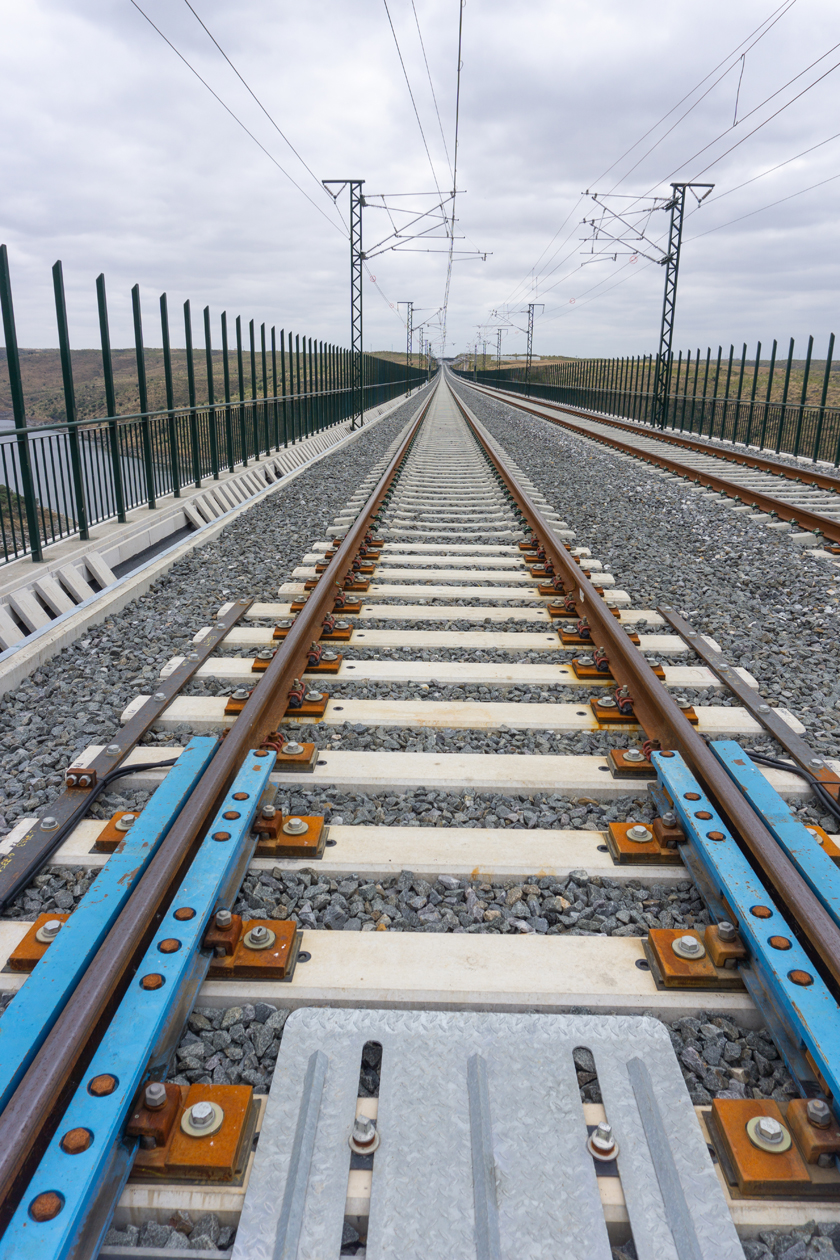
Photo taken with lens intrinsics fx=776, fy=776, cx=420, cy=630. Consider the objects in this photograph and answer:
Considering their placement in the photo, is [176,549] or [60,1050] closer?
[60,1050]

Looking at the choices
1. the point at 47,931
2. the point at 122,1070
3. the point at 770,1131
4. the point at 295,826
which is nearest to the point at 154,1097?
the point at 122,1070

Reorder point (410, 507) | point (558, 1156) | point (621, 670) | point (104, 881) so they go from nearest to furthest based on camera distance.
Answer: point (558, 1156) → point (104, 881) → point (621, 670) → point (410, 507)

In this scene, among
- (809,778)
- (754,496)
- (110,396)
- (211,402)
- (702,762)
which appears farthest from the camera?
(211,402)

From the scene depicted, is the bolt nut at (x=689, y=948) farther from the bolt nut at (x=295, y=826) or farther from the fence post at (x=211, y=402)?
the fence post at (x=211, y=402)

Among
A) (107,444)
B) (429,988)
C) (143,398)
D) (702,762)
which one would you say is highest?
(143,398)

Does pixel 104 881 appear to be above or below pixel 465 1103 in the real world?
above

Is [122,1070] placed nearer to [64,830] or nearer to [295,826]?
[295,826]

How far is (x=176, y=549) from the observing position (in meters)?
7.13

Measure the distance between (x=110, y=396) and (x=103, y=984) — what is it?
25.6 feet

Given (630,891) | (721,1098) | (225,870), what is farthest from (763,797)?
(225,870)

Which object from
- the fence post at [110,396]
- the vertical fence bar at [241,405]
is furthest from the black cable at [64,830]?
the vertical fence bar at [241,405]

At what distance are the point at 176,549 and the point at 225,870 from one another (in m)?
5.43

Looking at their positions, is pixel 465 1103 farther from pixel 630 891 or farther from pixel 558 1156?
pixel 630 891

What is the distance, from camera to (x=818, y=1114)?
5.01ft
